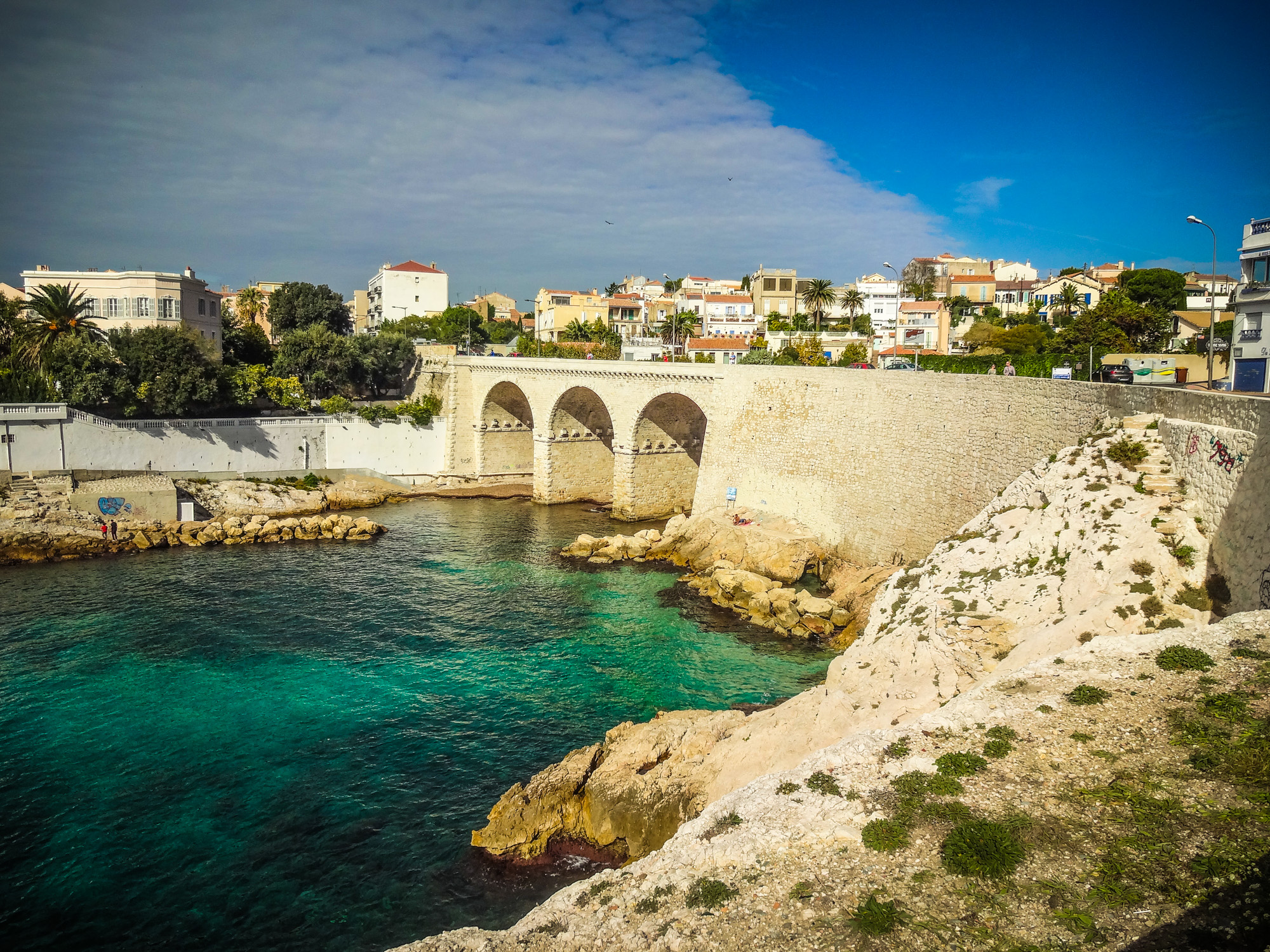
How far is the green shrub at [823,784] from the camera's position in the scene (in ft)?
34.4

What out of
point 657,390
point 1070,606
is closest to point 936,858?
point 1070,606

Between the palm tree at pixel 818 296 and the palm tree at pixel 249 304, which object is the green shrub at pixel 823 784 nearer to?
the palm tree at pixel 818 296

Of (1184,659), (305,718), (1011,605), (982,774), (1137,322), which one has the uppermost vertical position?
(1137,322)

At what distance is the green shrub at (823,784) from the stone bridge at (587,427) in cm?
2724

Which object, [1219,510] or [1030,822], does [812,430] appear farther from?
[1030,822]

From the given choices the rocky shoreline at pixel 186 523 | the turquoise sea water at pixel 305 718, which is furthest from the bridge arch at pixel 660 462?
the rocky shoreline at pixel 186 523

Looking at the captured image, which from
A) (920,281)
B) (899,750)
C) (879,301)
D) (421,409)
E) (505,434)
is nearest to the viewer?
(899,750)

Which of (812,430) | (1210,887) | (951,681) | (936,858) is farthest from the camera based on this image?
(812,430)

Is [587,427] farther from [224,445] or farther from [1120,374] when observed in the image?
[1120,374]

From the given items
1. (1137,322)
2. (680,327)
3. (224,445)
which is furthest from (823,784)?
(680,327)

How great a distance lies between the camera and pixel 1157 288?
5603cm

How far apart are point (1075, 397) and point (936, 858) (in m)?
15.7

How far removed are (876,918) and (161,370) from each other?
44.6 metres

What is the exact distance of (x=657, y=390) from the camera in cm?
3944
